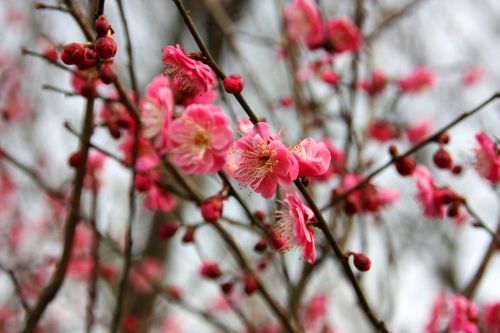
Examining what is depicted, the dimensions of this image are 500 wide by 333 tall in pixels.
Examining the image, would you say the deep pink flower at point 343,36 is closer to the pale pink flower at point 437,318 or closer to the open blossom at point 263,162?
the pale pink flower at point 437,318

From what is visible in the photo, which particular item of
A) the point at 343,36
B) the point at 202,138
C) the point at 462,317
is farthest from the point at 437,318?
the point at 343,36

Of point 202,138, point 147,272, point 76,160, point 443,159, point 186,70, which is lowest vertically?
point 443,159

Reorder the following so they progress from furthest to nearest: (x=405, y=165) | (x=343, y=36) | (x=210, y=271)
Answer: (x=343, y=36)
(x=210, y=271)
(x=405, y=165)

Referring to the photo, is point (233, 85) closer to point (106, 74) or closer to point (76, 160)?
point (106, 74)

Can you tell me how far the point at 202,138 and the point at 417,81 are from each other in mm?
2447

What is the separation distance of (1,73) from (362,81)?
303 centimetres

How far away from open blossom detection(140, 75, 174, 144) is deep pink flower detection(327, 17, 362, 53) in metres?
1.35

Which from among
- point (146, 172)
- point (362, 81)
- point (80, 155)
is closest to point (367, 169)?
point (362, 81)

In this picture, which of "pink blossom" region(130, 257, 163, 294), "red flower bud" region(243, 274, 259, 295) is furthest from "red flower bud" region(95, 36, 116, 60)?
"pink blossom" region(130, 257, 163, 294)

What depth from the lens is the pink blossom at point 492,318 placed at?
6.54 ft

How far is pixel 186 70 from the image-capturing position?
4.02 ft

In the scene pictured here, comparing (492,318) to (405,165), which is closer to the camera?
(405,165)

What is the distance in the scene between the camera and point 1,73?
→ 13.6 ft

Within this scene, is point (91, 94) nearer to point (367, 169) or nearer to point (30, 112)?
point (367, 169)
